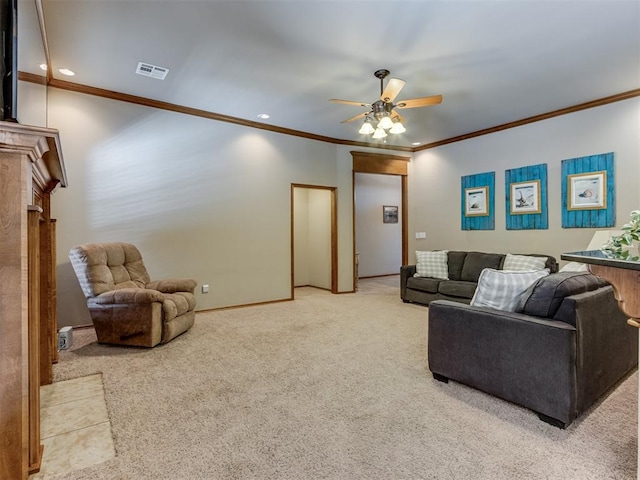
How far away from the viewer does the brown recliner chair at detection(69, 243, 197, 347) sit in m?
3.18

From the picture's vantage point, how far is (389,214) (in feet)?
28.2

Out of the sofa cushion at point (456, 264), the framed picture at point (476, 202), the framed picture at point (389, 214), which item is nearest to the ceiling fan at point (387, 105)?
the sofa cushion at point (456, 264)

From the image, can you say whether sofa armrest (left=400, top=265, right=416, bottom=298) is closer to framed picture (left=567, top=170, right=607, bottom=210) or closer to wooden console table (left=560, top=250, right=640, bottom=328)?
framed picture (left=567, top=170, right=607, bottom=210)

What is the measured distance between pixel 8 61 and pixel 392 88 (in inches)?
Answer: 111

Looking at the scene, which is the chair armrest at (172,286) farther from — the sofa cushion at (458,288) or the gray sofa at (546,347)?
the sofa cushion at (458,288)

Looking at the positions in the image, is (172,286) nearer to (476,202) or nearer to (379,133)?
(379,133)

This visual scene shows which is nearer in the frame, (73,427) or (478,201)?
(73,427)

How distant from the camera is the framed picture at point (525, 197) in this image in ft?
16.5

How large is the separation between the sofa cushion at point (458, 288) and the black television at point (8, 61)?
478 cm

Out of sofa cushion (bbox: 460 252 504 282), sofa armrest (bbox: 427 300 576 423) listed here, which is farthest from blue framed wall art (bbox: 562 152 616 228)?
sofa armrest (bbox: 427 300 576 423)

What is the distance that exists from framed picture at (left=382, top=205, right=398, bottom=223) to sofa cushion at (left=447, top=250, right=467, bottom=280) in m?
3.20

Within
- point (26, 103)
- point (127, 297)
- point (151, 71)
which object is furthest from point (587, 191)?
point (26, 103)

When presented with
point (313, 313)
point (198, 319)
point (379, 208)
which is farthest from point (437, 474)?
point (379, 208)

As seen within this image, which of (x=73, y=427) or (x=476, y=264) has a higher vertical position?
(x=476, y=264)
